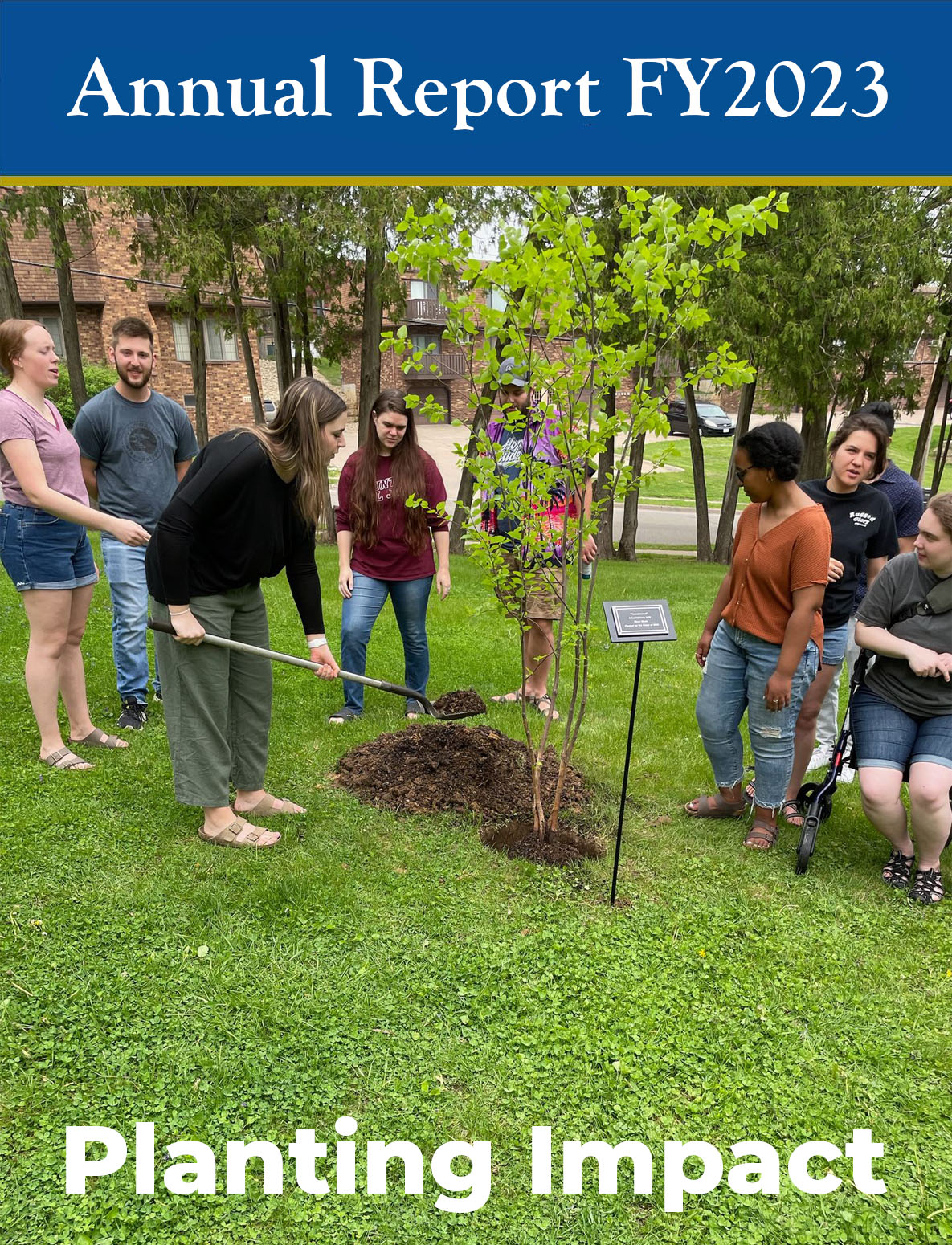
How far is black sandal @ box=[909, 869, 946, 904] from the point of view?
3.45 metres

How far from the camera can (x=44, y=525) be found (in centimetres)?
383

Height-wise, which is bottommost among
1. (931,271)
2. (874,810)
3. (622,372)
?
(874,810)

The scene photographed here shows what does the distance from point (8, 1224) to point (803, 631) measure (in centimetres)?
306

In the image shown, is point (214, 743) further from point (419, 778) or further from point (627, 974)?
point (627, 974)

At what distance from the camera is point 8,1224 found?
2004 millimetres

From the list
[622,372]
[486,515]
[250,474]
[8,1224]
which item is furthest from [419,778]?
[8,1224]

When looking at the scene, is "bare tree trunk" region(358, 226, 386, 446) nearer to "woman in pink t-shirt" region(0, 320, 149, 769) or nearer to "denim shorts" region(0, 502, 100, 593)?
"woman in pink t-shirt" region(0, 320, 149, 769)

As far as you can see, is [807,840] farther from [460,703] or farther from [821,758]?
[460,703]

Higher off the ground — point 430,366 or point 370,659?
point 430,366

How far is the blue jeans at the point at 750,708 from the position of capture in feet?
11.8

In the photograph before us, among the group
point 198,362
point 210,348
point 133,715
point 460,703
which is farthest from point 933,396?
point 210,348

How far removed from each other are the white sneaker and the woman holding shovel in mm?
2684

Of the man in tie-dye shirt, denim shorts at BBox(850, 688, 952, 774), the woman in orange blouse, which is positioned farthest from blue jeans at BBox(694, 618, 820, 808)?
the man in tie-dye shirt

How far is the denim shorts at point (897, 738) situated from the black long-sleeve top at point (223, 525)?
248 cm
